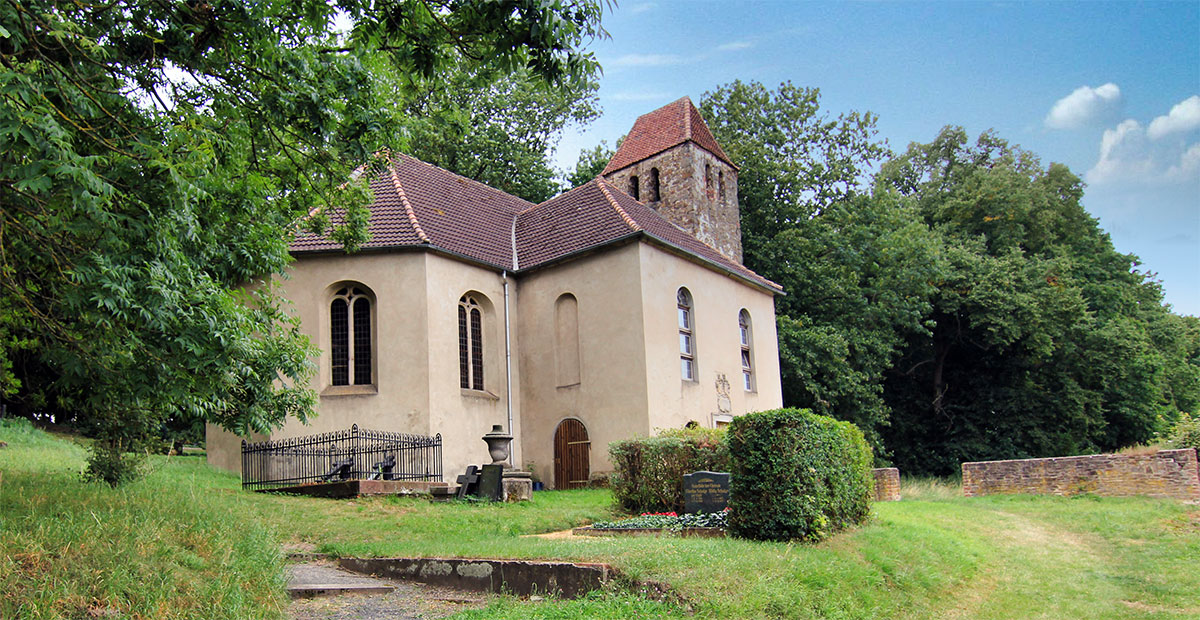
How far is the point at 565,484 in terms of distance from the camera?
22.7 meters

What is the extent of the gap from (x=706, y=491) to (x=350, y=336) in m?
11.6

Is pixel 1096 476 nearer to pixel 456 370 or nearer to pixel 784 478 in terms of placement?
pixel 784 478

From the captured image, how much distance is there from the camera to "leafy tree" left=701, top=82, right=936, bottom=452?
32.1 m

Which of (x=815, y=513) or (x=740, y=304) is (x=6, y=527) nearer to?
(x=815, y=513)

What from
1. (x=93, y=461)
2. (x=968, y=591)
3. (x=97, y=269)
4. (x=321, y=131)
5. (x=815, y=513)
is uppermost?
(x=321, y=131)

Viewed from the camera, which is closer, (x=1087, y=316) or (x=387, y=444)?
(x=387, y=444)

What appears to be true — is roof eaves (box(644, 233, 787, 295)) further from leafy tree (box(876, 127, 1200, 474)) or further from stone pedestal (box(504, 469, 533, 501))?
leafy tree (box(876, 127, 1200, 474))

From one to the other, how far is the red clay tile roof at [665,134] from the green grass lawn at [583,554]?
1498 cm

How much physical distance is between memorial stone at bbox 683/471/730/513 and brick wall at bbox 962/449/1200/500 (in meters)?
12.3

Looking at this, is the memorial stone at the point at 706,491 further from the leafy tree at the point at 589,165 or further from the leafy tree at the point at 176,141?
the leafy tree at the point at 589,165

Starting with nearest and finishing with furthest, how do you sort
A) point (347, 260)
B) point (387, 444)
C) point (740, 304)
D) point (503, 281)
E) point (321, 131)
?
point (321, 131), point (387, 444), point (347, 260), point (503, 281), point (740, 304)

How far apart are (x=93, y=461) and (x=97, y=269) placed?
263 inches

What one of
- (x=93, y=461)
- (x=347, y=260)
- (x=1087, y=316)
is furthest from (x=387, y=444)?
(x=1087, y=316)

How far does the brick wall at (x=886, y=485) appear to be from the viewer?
2109 centimetres
